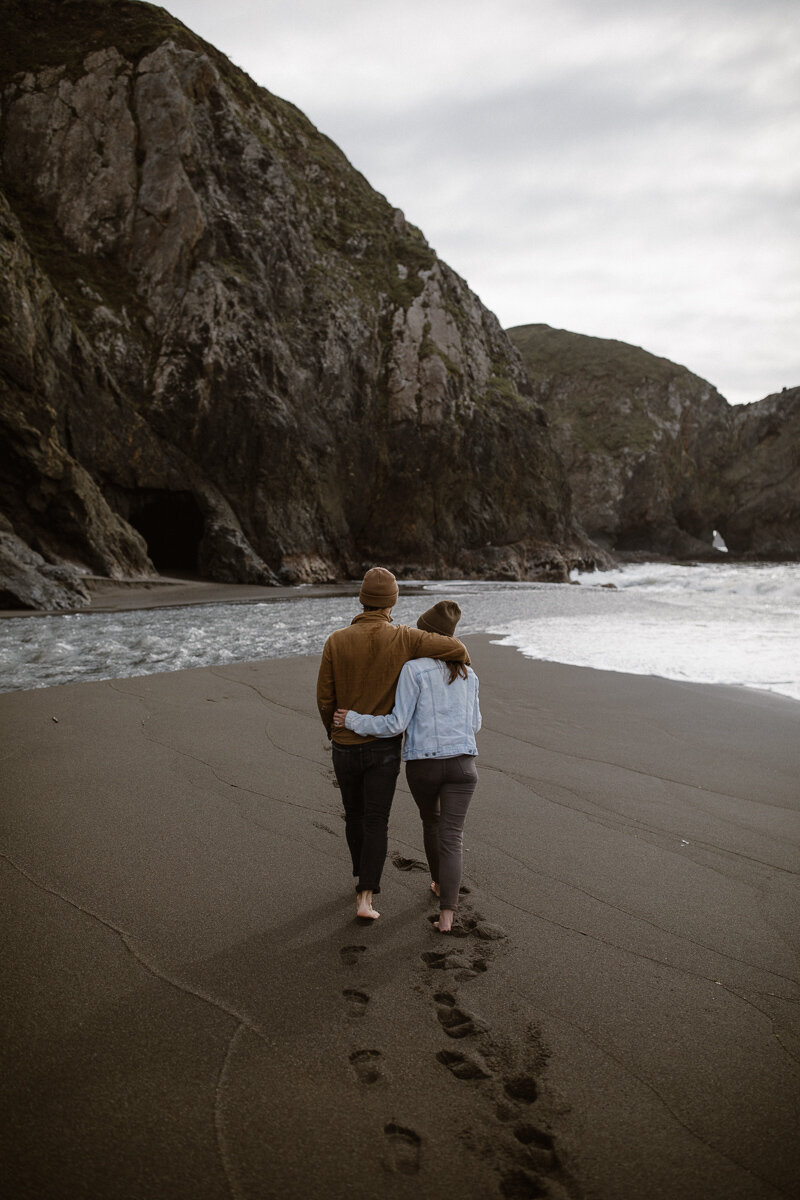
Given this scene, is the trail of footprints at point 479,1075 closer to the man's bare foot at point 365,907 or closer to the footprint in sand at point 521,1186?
the footprint in sand at point 521,1186

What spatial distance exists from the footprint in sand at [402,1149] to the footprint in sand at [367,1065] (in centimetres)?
22

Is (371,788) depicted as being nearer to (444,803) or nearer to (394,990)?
(444,803)

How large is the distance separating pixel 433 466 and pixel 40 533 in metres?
28.1

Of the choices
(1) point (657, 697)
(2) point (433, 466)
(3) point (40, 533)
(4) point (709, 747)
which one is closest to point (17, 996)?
(4) point (709, 747)

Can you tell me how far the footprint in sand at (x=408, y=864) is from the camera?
Answer: 4.07m

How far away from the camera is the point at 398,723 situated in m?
3.46

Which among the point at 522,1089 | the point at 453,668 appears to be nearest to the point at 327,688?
the point at 453,668

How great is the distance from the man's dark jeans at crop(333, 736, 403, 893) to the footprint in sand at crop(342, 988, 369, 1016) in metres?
0.67

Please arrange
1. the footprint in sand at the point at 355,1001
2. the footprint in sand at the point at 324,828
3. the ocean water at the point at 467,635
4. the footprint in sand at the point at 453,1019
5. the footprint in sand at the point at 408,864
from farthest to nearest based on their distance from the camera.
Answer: the ocean water at the point at 467,635
the footprint in sand at the point at 324,828
the footprint in sand at the point at 408,864
the footprint in sand at the point at 355,1001
the footprint in sand at the point at 453,1019

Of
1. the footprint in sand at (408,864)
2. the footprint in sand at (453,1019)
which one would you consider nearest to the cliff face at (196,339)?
the footprint in sand at (408,864)

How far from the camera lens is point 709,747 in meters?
6.39

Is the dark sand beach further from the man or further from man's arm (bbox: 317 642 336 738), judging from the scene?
man's arm (bbox: 317 642 336 738)

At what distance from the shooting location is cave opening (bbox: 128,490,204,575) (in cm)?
3256

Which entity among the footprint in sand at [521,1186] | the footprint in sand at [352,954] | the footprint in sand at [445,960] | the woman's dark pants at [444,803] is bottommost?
the footprint in sand at [445,960]
